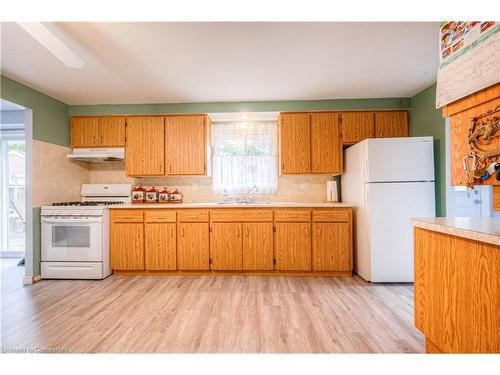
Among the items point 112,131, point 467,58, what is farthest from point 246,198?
point 467,58

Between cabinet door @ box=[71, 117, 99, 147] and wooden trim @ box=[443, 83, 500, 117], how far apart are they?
418 centimetres

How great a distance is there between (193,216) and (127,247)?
988 mm

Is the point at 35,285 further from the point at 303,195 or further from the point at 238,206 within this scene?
the point at 303,195

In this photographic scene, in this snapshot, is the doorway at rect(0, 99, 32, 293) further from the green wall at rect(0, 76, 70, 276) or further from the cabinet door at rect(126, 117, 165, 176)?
the cabinet door at rect(126, 117, 165, 176)

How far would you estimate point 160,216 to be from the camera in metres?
3.44

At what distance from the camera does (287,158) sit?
Result: 370 centimetres

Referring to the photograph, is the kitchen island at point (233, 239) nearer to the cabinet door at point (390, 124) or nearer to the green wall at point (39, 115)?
the green wall at point (39, 115)

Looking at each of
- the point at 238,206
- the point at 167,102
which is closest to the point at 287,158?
the point at 238,206

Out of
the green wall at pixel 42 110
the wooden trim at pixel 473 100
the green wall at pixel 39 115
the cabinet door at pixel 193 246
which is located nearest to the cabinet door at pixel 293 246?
the cabinet door at pixel 193 246

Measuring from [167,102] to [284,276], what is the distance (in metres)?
3.00

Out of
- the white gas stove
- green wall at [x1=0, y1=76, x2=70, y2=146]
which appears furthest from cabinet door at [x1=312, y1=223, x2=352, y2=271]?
green wall at [x1=0, y1=76, x2=70, y2=146]

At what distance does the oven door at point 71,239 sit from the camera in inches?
130

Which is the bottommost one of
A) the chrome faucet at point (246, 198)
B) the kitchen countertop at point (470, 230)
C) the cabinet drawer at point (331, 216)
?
the cabinet drawer at point (331, 216)

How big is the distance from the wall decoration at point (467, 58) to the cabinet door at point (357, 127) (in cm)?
207
